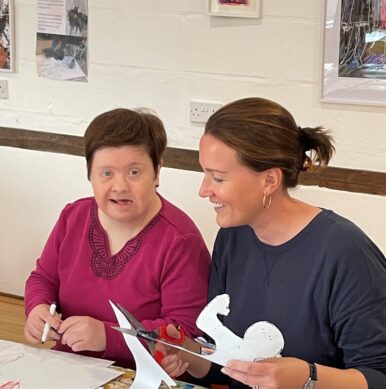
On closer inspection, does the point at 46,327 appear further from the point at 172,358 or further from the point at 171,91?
the point at 171,91

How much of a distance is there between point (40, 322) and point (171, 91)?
158 centimetres

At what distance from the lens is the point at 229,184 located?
1.55 m

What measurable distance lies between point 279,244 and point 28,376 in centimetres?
59

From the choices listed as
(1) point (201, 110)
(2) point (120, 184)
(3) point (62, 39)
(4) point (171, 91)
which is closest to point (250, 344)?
(2) point (120, 184)

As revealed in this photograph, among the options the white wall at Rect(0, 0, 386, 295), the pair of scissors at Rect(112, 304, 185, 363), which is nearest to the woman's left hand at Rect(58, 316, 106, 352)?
the pair of scissors at Rect(112, 304, 185, 363)

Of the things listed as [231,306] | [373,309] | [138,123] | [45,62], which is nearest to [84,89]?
[45,62]

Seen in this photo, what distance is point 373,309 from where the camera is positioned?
149 cm

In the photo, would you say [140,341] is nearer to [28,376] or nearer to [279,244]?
[28,376]

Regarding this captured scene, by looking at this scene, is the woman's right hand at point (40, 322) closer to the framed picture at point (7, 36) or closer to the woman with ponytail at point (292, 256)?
the woman with ponytail at point (292, 256)

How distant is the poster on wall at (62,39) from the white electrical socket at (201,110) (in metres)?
0.57

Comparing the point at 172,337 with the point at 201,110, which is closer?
the point at 172,337

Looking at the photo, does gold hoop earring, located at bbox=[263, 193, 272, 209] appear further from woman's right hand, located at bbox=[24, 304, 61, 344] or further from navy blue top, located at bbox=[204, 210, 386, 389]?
woman's right hand, located at bbox=[24, 304, 61, 344]

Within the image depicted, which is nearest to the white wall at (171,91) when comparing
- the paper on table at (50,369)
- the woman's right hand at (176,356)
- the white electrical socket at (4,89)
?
the white electrical socket at (4,89)

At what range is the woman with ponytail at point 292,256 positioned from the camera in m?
1.49
